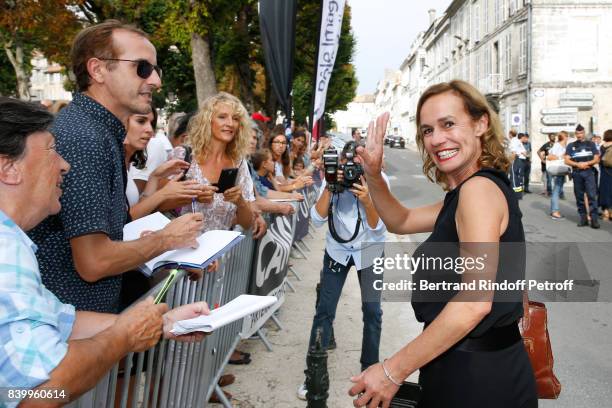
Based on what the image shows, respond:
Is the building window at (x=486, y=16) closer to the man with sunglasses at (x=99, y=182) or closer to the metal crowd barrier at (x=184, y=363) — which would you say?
the metal crowd barrier at (x=184, y=363)

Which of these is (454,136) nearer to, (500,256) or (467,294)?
(500,256)

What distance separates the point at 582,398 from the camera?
3.80 meters

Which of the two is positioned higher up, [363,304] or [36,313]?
[36,313]

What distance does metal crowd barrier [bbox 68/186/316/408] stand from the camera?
2.13 meters

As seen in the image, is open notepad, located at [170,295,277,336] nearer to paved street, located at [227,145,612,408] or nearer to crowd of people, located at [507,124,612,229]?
paved street, located at [227,145,612,408]

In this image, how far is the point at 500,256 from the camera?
1.77 metres

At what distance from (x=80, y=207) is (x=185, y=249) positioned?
0.77 metres

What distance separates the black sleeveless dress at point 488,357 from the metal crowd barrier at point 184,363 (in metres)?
1.19

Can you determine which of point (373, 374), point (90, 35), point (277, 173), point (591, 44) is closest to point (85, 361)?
point (373, 374)

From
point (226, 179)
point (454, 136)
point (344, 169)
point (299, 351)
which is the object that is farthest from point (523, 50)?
point (454, 136)

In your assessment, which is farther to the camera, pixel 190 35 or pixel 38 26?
pixel 38 26

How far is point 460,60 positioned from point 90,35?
47.6 m

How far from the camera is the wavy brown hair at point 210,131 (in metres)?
3.98

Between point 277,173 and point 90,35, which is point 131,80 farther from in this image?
point 277,173
